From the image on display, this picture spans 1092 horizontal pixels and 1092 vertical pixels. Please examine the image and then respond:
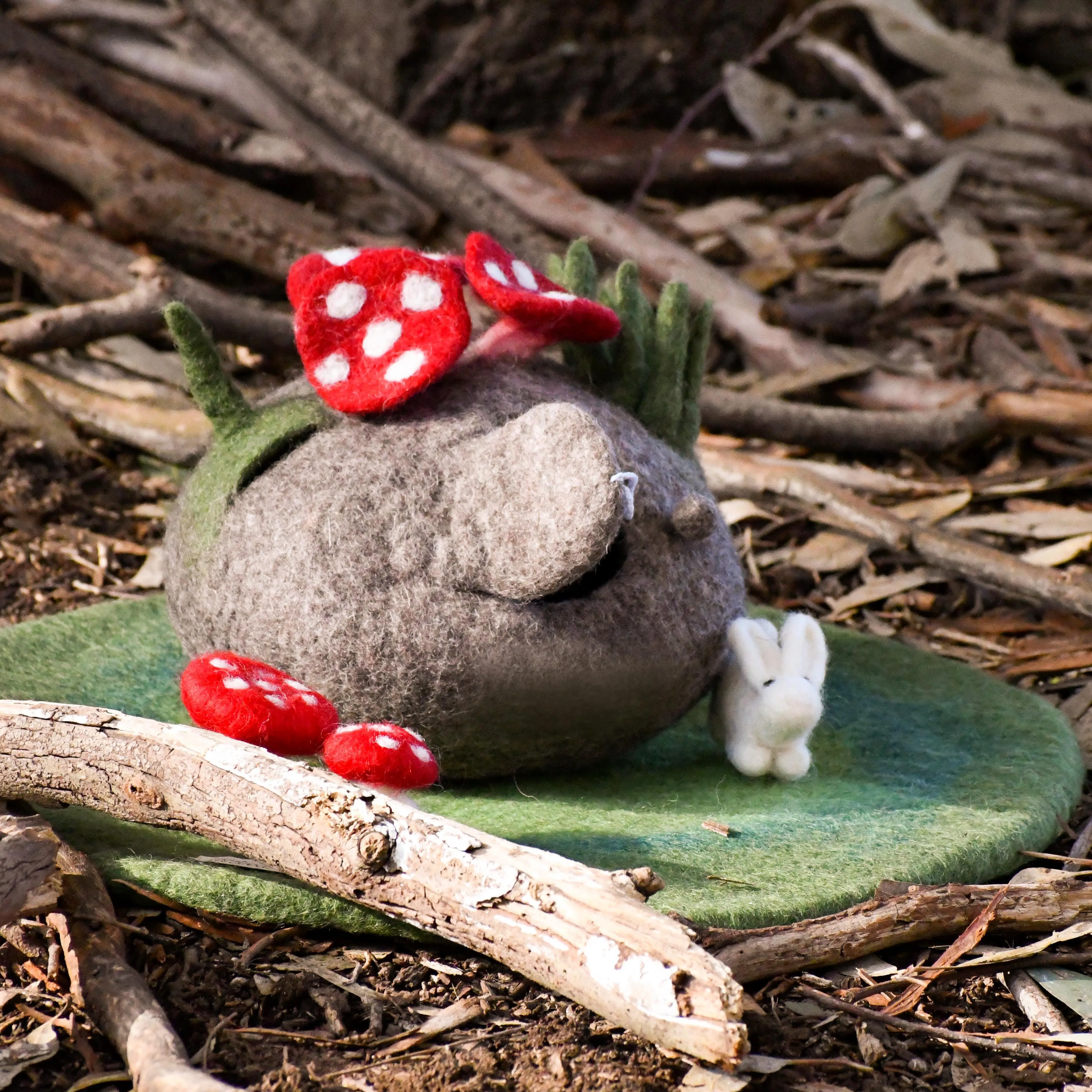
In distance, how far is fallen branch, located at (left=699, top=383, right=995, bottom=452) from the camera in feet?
9.57

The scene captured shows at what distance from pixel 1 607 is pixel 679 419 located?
1.22 metres

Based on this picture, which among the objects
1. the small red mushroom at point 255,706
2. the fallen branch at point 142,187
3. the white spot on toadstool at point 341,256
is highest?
the white spot on toadstool at point 341,256

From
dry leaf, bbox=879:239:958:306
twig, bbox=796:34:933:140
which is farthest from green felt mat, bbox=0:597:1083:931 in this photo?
twig, bbox=796:34:933:140

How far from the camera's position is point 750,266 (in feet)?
12.1

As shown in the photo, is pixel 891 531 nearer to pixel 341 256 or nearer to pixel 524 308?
pixel 524 308

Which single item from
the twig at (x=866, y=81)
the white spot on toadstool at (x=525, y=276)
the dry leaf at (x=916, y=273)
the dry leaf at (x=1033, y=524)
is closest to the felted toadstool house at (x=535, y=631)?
the white spot on toadstool at (x=525, y=276)

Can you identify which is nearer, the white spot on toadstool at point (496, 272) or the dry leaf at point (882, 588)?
the white spot on toadstool at point (496, 272)

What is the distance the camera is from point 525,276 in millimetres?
1752

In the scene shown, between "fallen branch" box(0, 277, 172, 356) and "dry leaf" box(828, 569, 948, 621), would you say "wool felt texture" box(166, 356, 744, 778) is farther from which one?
"fallen branch" box(0, 277, 172, 356)

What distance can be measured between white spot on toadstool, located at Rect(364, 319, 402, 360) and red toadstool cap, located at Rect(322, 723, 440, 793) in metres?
0.45

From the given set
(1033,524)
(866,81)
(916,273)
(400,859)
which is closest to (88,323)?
(400,859)

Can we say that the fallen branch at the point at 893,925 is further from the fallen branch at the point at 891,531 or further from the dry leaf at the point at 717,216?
the dry leaf at the point at 717,216

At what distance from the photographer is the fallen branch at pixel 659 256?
10.9 ft

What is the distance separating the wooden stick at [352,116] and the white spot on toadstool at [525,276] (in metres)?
1.65
